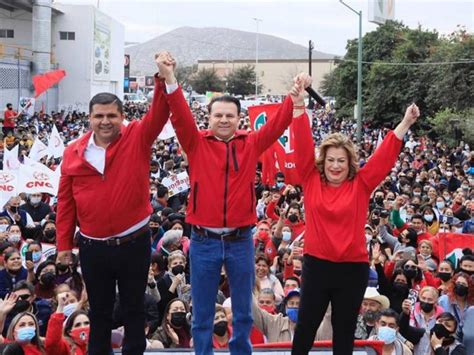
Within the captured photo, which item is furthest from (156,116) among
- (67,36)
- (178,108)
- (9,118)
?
(67,36)

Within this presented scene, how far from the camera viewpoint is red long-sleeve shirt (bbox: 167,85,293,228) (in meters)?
4.45

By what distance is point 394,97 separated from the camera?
40625 millimetres

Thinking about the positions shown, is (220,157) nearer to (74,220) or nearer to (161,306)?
(74,220)

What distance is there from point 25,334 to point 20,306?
0.66 m

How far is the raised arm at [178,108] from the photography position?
13.8ft

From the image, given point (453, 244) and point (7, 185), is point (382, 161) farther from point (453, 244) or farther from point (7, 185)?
point (7, 185)

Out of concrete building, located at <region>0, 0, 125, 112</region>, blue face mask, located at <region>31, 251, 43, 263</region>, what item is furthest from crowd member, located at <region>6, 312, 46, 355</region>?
concrete building, located at <region>0, 0, 125, 112</region>

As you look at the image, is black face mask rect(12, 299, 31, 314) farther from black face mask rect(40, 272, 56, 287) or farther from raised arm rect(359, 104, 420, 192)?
raised arm rect(359, 104, 420, 192)

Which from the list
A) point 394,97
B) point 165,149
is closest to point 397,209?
point 165,149

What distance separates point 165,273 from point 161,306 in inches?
23.1

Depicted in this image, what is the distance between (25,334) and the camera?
5770 mm

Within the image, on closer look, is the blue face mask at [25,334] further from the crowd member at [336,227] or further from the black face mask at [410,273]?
the black face mask at [410,273]

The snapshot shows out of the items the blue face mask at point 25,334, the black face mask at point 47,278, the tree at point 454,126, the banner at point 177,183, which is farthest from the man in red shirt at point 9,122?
the blue face mask at point 25,334

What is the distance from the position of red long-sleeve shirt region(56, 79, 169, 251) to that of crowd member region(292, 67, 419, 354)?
92 cm
